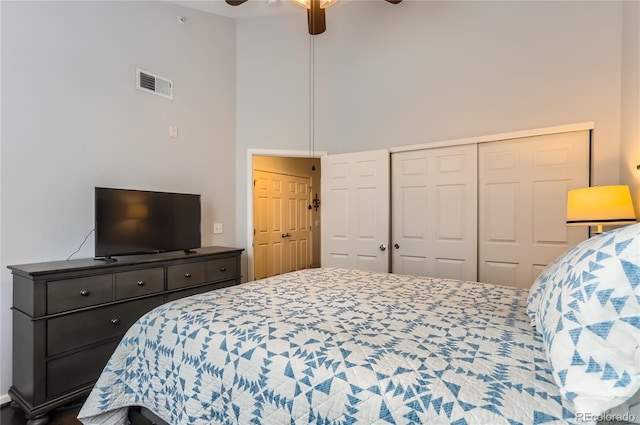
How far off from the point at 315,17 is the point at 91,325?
2817 millimetres

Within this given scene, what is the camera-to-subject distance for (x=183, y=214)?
2965 millimetres

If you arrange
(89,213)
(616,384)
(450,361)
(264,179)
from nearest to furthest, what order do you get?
(616,384)
(450,361)
(89,213)
(264,179)

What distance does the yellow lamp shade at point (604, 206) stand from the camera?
2.01 m

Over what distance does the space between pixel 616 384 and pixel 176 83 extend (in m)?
3.67

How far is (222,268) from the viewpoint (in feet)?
10.1

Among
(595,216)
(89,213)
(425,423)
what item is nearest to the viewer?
(425,423)

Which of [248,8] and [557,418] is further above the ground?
[248,8]

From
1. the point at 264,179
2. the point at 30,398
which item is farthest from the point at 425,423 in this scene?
the point at 264,179

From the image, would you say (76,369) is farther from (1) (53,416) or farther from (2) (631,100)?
(2) (631,100)

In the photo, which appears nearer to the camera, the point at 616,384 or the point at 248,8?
the point at 616,384

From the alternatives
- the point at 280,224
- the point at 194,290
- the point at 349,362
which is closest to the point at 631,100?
the point at 349,362

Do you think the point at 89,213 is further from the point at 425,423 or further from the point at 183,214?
the point at 425,423

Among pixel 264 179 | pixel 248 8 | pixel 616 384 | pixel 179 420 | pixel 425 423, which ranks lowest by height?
pixel 179 420

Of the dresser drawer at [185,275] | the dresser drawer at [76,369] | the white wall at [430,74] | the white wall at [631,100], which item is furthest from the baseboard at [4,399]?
the white wall at [631,100]
